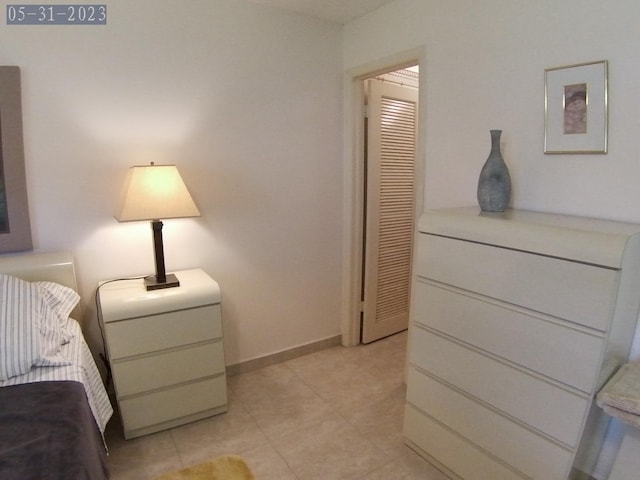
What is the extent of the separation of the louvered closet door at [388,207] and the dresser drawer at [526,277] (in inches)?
46.6

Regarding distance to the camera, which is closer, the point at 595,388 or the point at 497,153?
the point at 595,388

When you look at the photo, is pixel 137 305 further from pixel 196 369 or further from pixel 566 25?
pixel 566 25

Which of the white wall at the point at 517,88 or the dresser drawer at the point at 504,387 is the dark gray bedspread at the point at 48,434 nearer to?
the dresser drawer at the point at 504,387

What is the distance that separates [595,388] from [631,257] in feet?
1.40

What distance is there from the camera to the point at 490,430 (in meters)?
1.52

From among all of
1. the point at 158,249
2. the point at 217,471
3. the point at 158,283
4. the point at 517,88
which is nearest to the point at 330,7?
the point at 517,88

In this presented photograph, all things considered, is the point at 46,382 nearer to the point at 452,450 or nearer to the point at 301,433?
the point at 301,433

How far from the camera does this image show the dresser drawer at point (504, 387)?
128cm

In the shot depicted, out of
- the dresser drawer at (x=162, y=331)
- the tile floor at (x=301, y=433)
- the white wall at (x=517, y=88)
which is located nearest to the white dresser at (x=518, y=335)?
the white wall at (x=517, y=88)

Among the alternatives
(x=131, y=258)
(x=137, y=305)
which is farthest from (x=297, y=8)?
(x=137, y=305)

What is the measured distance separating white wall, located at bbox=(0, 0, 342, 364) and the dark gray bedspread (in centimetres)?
84

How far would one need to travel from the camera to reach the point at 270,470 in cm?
178

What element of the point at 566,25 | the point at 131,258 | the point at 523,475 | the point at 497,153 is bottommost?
the point at 523,475

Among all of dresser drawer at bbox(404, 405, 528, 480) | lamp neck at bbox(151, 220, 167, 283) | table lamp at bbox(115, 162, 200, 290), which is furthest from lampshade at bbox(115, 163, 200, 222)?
dresser drawer at bbox(404, 405, 528, 480)
